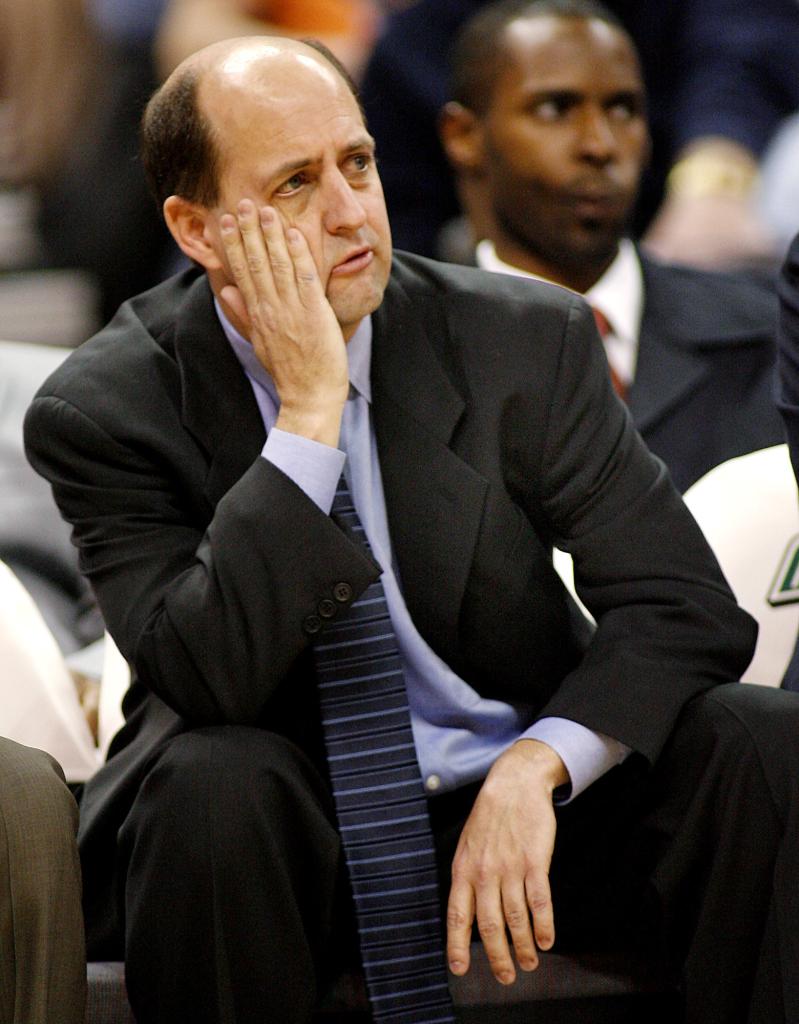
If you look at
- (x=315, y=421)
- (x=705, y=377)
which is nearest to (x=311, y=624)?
(x=315, y=421)

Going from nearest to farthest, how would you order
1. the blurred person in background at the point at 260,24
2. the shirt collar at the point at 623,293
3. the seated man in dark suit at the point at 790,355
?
the seated man in dark suit at the point at 790,355, the shirt collar at the point at 623,293, the blurred person in background at the point at 260,24

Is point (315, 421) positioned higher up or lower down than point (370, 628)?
higher up

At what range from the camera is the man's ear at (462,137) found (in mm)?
3029

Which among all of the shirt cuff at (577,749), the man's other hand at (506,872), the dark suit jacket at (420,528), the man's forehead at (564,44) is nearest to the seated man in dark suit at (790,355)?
the dark suit jacket at (420,528)

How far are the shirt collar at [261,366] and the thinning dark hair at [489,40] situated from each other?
131 cm

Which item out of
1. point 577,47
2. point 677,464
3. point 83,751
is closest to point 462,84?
point 577,47

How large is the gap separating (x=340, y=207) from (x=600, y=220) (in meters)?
1.17

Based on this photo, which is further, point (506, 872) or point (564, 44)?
point (564, 44)

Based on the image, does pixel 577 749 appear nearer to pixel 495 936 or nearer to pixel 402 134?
pixel 495 936

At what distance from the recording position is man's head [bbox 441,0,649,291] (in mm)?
2791

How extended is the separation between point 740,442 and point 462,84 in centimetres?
96

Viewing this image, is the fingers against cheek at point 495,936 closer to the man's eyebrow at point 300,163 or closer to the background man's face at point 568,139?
the man's eyebrow at point 300,163

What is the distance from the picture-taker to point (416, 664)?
5.63 ft

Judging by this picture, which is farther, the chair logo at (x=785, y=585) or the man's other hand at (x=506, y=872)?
the chair logo at (x=785, y=585)
